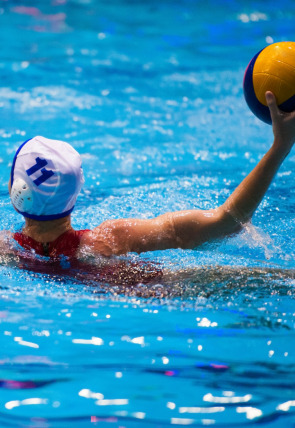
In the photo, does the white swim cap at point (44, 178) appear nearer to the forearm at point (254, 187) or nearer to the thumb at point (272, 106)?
the forearm at point (254, 187)

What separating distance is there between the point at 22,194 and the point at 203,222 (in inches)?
40.8

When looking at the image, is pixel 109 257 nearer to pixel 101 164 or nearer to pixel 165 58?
pixel 101 164

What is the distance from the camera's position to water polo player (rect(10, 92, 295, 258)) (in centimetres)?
314

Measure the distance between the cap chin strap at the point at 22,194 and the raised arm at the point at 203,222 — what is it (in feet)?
1.40

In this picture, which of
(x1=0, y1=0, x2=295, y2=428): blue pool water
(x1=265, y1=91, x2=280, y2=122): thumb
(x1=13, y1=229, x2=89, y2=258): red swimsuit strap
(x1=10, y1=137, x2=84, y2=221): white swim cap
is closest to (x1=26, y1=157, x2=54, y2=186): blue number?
(x1=10, y1=137, x2=84, y2=221): white swim cap

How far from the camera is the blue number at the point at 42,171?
3148mm

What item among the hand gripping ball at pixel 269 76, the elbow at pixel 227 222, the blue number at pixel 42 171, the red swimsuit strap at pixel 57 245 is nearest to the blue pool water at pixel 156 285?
the red swimsuit strap at pixel 57 245

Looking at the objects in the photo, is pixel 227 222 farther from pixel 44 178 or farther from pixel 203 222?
pixel 44 178

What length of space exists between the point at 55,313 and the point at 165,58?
8.33 meters

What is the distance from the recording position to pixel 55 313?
350 centimetres

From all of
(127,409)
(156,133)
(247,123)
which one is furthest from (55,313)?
(247,123)

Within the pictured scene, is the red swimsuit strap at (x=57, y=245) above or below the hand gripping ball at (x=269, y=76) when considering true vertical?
below

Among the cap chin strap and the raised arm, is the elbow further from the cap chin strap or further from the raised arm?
the cap chin strap

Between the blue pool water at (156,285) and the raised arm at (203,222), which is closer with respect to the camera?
the blue pool water at (156,285)
